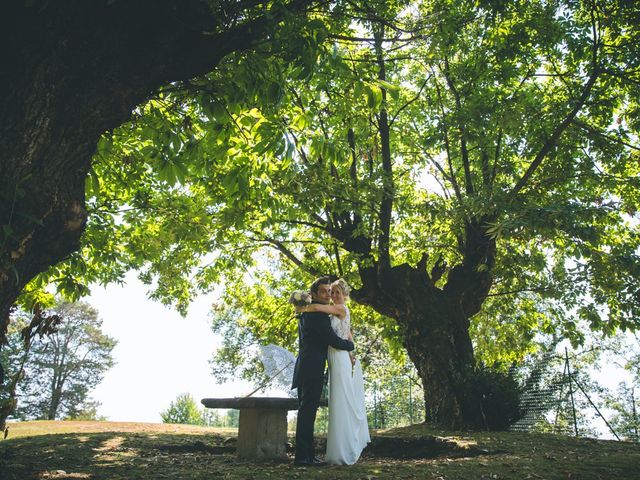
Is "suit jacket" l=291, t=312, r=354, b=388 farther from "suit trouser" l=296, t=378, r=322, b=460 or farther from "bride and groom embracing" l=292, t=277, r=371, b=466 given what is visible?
"suit trouser" l=296, t=378, r=322, b=460

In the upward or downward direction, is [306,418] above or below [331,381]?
below

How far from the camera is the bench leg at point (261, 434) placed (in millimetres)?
7031

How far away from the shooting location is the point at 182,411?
25750 mm

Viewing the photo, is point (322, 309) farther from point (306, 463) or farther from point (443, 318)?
point (443, 318)

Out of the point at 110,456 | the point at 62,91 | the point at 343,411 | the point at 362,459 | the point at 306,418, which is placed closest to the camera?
the point at 62,91

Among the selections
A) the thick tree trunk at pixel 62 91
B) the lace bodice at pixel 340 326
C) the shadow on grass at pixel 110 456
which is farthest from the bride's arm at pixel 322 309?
the thick tree trunk at pixel 62 91

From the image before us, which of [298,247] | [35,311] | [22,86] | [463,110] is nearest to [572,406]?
[463,110]

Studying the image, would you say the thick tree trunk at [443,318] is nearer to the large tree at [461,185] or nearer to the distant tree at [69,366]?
the large tree at [461,185]

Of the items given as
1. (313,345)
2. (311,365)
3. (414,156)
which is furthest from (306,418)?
(414,156)

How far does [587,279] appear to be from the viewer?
37.6 ft

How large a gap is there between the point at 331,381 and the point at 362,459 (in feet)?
5.20

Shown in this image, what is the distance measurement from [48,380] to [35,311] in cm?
3963

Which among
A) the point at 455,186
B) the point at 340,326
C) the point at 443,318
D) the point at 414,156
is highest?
the point at 414,156

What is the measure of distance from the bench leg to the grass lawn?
337 millimetres
